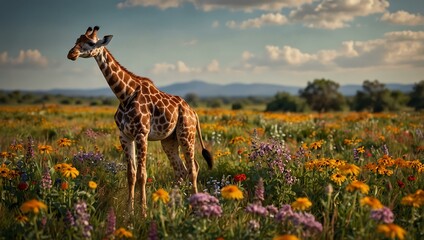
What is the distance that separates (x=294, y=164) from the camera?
20.8ft

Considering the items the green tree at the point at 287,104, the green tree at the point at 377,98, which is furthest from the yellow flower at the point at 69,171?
the green tree at the point at 377,98

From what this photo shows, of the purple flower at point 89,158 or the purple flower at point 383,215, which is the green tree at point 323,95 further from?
the purple flower at point 383,215

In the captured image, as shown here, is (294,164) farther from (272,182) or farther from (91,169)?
(91,169)

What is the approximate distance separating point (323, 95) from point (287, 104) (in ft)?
23.0

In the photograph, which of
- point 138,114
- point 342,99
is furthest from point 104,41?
point 342,99

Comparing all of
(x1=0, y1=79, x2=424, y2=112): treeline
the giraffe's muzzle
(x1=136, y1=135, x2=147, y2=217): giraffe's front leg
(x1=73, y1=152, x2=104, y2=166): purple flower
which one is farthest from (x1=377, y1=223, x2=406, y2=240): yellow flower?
(x1=0, y1=79, x2=424, y2=112): treeline

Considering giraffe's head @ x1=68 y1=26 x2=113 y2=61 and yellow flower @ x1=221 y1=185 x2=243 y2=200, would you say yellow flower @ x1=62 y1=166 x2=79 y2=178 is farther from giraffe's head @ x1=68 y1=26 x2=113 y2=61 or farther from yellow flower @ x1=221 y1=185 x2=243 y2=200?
yellow flower @ x1=221 y1=185 x2=243 y2=200

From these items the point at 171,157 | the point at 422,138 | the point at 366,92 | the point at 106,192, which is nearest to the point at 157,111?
the point at 171,157

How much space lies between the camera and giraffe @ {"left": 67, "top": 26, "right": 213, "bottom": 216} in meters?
5.27

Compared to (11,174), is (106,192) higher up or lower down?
lower down

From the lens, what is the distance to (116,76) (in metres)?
5.59

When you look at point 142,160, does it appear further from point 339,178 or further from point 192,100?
point 192,100

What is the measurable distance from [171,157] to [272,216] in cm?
272

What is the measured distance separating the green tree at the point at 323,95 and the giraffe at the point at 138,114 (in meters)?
51.5
